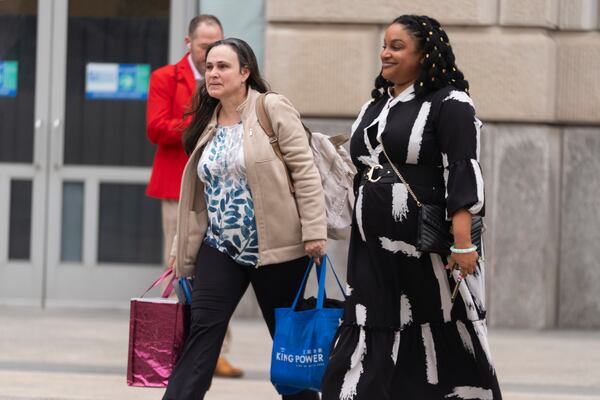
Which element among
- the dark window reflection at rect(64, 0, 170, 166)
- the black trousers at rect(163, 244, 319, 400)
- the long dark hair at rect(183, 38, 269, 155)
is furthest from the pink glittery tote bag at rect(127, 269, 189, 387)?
the dark window reflection at rect(64, 0, 170, 166)

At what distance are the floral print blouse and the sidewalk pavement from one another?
4.48 ft

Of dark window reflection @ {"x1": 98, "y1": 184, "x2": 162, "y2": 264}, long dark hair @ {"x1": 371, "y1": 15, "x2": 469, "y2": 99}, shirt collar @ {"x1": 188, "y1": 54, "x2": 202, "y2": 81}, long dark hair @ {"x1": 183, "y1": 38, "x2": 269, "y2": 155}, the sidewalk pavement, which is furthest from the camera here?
dark window reflection @ {"x1": 98, "y1": 184, "x2": 162, "y2": 264}

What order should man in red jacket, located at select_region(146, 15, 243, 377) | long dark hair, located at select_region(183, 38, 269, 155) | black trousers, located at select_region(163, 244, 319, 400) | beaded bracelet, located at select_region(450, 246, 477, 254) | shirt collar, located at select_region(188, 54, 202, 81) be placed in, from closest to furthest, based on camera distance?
beaded bracelet, located at select_region(450, 246, 477, 254), black trousers, located at select_region(163, 244, 319, 400), long dark hair, located at select_region(183, 38, 269, 155), man in red jacket, located at select_region(146, 15, 243, 377), shirt collar, located at select_region(188, 54, 202, 81)

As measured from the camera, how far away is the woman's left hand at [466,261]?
477cm

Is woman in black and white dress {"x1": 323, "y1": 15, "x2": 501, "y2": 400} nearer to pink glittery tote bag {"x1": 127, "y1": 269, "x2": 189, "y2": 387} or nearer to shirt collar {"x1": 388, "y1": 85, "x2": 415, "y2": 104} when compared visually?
shirt collar {"x1": 388, "y1": 85, "x2": 415, "y2": 104}

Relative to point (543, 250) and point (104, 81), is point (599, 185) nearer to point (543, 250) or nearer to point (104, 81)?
point (543, 250)

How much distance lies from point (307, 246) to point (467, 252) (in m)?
0.83

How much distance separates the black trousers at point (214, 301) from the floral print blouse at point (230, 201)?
64mm

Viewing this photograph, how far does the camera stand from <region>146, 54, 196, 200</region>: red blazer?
273 inches

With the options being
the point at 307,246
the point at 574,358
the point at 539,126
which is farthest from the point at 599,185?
the point at 307,246

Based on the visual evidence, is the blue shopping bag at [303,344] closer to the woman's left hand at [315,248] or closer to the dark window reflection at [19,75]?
the woman's left hand at [315,248]

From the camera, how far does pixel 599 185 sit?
29.6 feet

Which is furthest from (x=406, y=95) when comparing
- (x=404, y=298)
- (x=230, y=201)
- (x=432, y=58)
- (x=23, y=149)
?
(x=23, y=149)

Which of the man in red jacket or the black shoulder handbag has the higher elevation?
the man in red jacket
